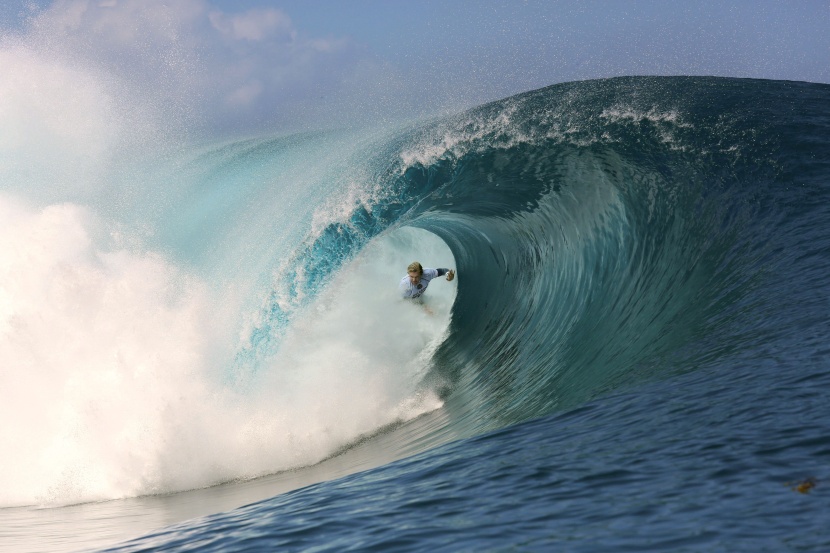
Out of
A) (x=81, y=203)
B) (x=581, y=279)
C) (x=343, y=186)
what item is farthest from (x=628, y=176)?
(x=81, y=203)

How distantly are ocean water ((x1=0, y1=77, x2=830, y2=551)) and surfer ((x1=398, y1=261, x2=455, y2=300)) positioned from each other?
75cm

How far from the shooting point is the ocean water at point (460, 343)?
4.03 metres

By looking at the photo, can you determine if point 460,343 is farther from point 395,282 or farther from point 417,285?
point 395,282

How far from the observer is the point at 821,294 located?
6270 millimetres

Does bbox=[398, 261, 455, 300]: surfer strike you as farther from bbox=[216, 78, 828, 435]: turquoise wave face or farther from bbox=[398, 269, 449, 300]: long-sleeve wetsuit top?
bbox=[216, 78, 828, 435]: turquoise wave face

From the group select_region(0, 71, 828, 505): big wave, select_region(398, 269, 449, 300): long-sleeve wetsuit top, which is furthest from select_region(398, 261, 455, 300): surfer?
select_region(0, 71, 828, 505): big wave

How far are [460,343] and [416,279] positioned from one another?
4.52 feet

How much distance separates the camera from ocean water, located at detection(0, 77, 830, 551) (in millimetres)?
4027

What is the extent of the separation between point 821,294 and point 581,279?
13.5ft

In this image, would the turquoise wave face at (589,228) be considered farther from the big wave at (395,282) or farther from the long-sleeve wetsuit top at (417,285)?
the long-sleeve wetsuit top at (417,285)

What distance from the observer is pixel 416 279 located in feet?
37.5

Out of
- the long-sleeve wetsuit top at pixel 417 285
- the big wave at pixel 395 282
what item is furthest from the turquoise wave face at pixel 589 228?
the long-sleeve wetsuit top at pixel 417 285

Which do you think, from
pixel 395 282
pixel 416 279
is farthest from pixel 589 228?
pixel 395 282

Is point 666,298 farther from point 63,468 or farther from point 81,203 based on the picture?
point 81,203
